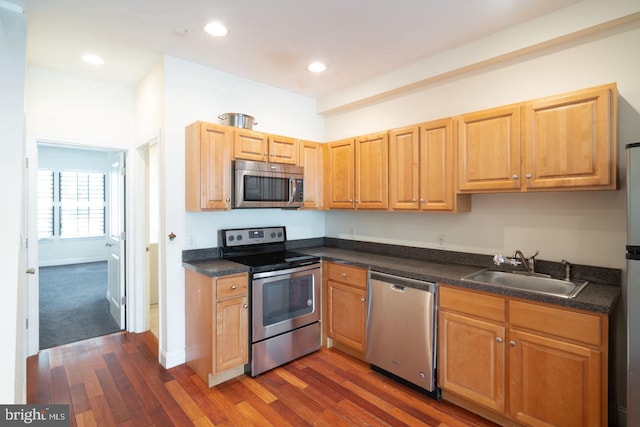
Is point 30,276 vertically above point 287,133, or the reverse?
point 287,133

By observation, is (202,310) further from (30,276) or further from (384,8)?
(384,8)

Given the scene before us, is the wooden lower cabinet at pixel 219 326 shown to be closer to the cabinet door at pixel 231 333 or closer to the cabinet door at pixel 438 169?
the cabinet door at pixel 231 333

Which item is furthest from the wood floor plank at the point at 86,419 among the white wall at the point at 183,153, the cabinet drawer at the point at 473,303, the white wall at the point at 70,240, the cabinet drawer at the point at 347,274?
the white wall at the point at 70,240

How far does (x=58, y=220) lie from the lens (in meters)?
7.62

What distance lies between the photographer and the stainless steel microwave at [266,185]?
303cm

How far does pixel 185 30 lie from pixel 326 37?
1108mm

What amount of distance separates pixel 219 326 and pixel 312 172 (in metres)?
1.94

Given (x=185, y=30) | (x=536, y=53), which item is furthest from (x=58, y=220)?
(x=536, y=53)

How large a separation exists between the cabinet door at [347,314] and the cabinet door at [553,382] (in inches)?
→ 49.4

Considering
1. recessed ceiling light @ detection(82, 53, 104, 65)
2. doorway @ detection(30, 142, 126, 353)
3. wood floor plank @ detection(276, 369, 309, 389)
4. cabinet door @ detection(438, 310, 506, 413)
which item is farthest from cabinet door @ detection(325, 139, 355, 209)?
doorway @ detection(30, 142, 126, 353)

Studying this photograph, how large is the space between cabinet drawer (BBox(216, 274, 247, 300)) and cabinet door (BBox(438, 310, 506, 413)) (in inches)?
63.1

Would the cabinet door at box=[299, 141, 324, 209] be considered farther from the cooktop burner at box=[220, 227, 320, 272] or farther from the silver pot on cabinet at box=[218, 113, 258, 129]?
the silver pot on cabinet at box=[218, 113, 258, 129]

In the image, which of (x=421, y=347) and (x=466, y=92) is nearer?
(x=421, y=347)

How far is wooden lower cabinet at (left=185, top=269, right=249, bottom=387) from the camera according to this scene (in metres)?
2.60
